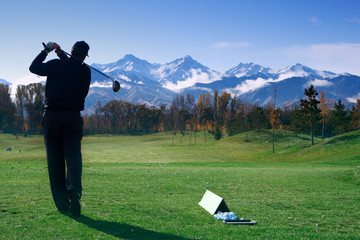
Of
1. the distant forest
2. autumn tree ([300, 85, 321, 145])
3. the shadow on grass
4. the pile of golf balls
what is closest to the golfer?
the shadow on grass

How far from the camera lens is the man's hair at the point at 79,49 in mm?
7720

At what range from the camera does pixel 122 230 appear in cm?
614

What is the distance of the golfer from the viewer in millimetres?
7113

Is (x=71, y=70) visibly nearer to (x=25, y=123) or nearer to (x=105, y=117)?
(x=25, y=123)

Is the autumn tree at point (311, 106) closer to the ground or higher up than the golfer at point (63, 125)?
higher up

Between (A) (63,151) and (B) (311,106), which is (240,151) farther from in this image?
(A) (63,151)

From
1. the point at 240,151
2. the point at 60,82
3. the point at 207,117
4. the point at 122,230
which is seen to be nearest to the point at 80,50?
the point at 60,82

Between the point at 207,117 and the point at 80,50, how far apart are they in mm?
135302

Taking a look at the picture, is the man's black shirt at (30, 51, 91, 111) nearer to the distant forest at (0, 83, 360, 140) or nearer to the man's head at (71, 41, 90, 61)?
the man's head at (71, 41, 90, 61)

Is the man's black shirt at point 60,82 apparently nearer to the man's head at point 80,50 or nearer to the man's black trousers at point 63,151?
the man's black trousers at point 63,151

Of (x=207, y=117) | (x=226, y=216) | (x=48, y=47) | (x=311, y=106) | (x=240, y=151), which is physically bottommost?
(x=240, y=151)

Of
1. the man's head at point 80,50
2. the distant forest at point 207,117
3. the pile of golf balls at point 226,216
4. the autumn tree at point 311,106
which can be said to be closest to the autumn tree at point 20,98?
the distant forest at point 207,117

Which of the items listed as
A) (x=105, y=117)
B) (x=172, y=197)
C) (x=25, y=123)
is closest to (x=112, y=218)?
(x=172, y=197)

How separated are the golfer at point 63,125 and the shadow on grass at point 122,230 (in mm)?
571
